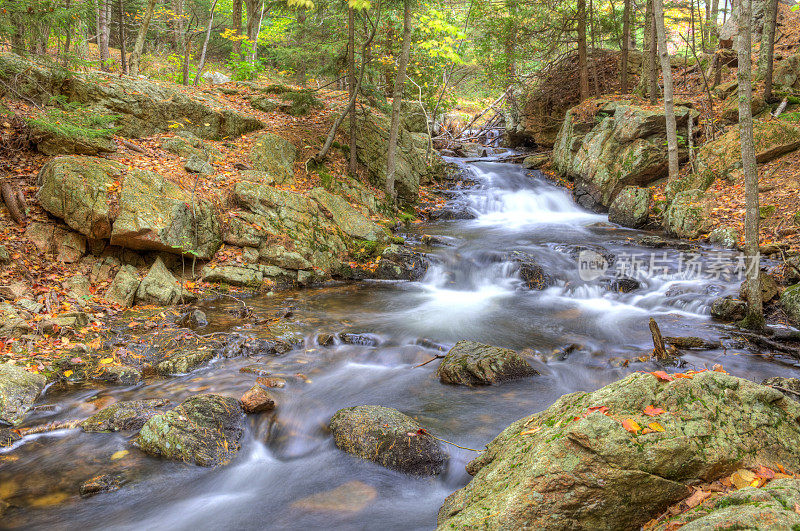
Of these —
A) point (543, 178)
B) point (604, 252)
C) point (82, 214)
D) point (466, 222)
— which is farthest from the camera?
point (543, 178)

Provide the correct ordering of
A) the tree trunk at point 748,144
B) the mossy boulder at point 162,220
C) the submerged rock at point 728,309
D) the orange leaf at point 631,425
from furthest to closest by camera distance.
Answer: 1. the mossy boulder at point 162,220
2. the submerged rock at point 728,309
3. the tree trunk at point 748,144
4. the orange leaf at point 631,425

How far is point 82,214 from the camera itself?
7301 millimetres

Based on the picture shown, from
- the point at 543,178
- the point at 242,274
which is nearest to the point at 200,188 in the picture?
the point at 242,274

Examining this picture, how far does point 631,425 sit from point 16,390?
19.3 feet

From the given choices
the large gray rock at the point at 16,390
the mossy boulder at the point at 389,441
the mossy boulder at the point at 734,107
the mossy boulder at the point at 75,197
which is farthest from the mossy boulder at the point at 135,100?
the mossy boulder at the point at 734,107

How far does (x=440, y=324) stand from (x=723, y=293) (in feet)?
17.2

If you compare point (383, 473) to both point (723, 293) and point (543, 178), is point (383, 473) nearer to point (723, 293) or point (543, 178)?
point (723, 293)

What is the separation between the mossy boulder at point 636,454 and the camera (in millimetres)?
2314

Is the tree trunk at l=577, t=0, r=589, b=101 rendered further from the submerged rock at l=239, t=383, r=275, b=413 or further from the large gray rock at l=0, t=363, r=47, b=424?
the large gray rock at l=0, t=363, r=47, b=424

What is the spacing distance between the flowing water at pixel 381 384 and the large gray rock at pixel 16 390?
0.15 meters

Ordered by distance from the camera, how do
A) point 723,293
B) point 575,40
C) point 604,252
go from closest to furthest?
point 723,293, point 604,252, point 575,40

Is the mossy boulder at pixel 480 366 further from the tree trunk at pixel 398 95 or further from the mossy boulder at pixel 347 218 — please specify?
the tree trunk at pixel 398 95

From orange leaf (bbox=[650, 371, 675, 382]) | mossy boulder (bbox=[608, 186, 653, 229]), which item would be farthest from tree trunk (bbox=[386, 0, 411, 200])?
orange leaf (bbox=[650, 371, 675, 382])

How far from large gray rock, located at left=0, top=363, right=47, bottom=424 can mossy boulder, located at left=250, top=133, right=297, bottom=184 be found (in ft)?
23.2
